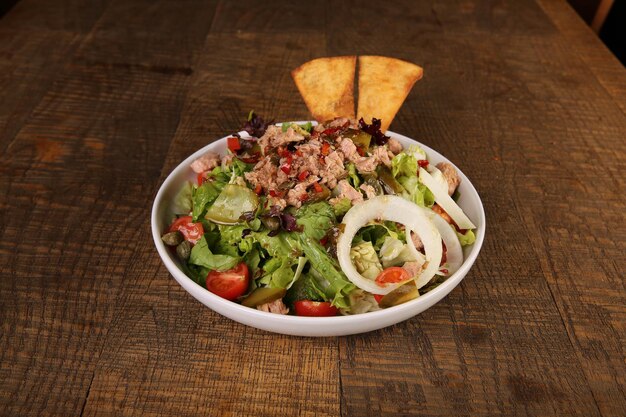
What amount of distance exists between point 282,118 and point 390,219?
1386 mm

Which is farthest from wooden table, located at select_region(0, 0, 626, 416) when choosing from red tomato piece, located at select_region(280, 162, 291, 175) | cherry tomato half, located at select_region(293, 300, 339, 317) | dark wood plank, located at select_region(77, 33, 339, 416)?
red tomato piece, located at select_region(280, 162, 291, 175)

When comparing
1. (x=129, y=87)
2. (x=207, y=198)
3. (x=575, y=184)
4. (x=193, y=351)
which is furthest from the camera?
(x=129, y=87)

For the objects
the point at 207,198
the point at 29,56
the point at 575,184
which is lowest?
the point at 29,56

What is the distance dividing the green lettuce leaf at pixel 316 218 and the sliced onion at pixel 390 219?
0.07 m

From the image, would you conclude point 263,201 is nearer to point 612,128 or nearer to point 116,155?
point 116,155

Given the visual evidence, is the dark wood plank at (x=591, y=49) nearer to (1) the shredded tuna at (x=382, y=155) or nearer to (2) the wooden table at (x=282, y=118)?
(2) the wooden table at (x=282, y=118)

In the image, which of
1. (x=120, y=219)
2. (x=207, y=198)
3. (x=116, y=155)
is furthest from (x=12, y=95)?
(x=207, y=198)

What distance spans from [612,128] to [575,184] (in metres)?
0.64

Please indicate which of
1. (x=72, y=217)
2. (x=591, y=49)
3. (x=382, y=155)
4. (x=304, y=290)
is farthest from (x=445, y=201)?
(x=591, y=49)

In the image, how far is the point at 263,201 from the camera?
210 centimetres

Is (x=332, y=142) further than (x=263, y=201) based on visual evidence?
Yes

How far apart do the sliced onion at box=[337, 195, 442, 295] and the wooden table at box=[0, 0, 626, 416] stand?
25 centimetres

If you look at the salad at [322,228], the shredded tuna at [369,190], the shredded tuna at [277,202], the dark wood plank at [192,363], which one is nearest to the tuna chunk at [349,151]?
the salad at [322,228]

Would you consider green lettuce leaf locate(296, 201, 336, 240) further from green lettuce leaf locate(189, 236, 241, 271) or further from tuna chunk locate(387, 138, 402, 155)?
tuna chunk locate(387, 138, 402, 155)
